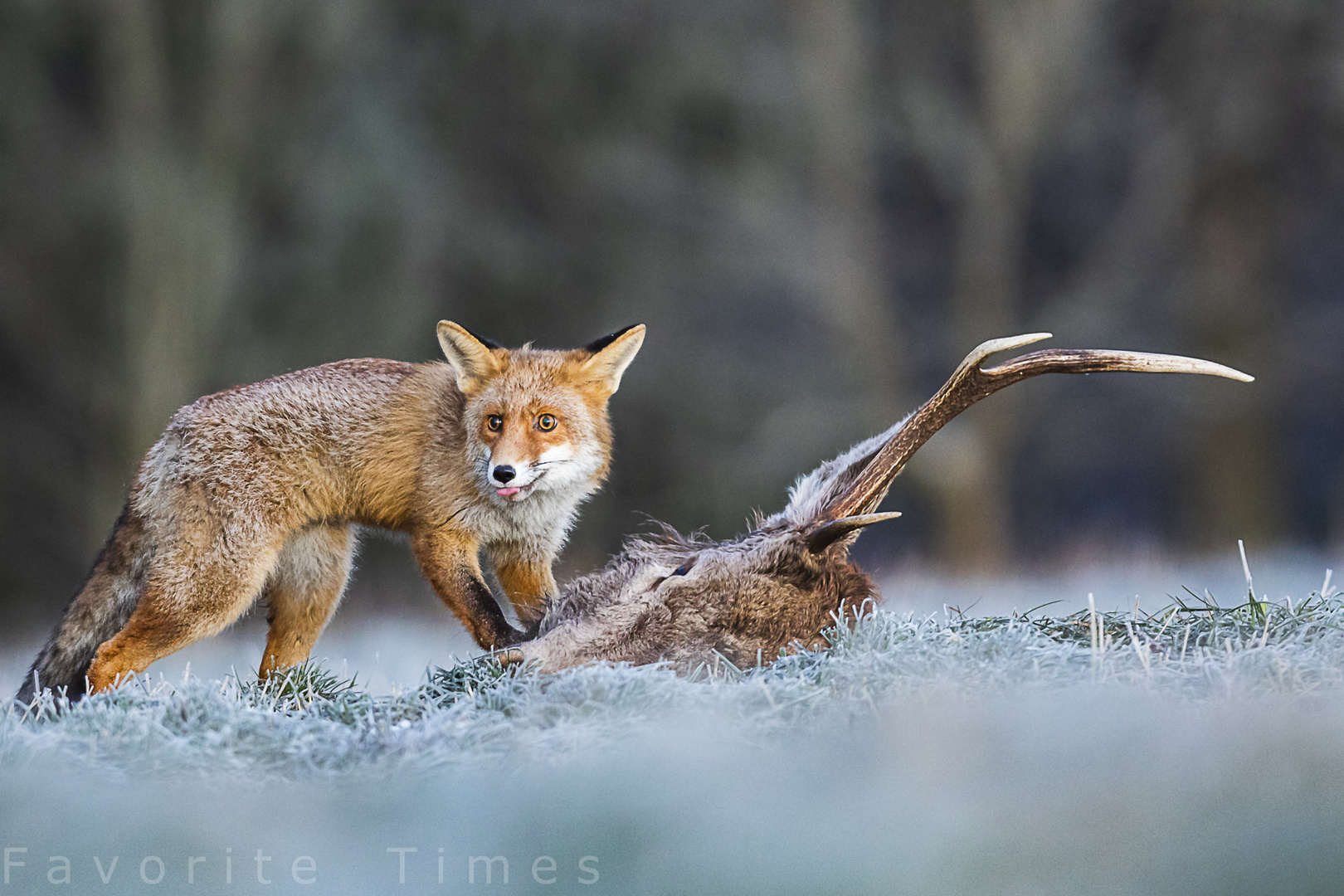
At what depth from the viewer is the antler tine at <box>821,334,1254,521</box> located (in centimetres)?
268

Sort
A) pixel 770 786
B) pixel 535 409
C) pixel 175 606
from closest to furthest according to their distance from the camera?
1. pixel 770 786
2. pixel 175 606
3. pixel 535 409

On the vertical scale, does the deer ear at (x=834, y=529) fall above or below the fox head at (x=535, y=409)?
below

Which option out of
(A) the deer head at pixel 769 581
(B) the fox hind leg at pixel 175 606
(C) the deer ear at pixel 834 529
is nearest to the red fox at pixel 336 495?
(B) the fox hind leg at pixel 175 606

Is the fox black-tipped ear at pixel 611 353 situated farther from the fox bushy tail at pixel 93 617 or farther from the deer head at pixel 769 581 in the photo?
the fox bushy tail at pixel 93 617

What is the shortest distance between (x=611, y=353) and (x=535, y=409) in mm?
399

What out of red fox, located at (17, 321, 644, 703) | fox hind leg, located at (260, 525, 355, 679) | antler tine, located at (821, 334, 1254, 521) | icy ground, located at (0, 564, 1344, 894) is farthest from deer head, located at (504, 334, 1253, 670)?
fox hind leg, located at (260, 525, 355, 679)

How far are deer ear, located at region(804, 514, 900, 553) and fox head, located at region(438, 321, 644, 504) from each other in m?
1.37

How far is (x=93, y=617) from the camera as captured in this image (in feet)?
12.7

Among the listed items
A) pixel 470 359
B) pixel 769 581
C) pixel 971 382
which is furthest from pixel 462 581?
pixel 971 382

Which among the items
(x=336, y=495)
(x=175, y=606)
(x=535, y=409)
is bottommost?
(x=175, y=606)

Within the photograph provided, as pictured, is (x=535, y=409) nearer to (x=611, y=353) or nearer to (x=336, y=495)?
(x=611, y=353)

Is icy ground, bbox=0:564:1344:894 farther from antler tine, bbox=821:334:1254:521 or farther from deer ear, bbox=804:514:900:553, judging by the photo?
antler tine, bbox=821:334:1254:521

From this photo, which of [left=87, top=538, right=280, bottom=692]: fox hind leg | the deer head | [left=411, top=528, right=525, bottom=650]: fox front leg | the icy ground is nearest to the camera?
the icy ground

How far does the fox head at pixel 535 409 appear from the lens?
3.93 m
